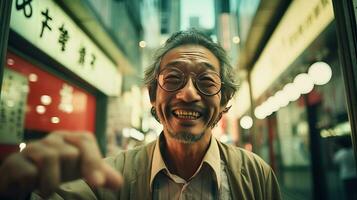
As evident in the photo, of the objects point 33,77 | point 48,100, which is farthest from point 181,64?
point 48,100

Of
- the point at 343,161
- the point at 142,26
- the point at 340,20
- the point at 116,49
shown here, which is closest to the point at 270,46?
the point at 343,161

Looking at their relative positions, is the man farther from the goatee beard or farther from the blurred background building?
the blurred background building

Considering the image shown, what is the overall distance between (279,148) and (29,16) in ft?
28.3

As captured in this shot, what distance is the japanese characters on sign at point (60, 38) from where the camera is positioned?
3.23 metres

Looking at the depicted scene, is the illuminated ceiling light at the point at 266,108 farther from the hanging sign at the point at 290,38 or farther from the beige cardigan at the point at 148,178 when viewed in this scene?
the beige cardigan at the point at 148,178

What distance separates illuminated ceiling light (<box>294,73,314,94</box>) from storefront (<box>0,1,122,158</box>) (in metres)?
4.18

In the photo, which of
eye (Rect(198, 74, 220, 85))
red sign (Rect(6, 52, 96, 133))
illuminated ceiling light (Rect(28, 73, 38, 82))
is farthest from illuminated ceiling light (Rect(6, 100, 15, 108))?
eye (Rect(198, 74, 220, 85))

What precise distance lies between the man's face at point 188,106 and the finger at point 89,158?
101cm

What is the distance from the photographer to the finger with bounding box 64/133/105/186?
95 cm

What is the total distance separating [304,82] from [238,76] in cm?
260

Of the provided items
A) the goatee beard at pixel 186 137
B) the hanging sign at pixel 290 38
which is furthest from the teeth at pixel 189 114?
the hanging sign at pixel 290 38

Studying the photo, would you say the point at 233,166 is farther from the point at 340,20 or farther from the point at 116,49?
the point at 116,49

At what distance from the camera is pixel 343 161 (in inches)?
239

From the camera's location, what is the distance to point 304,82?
5.20 meters
